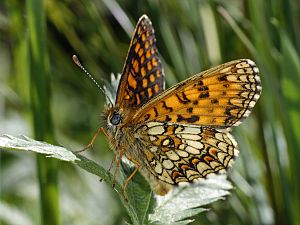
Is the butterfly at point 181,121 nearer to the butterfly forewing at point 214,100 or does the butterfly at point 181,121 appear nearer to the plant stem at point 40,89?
the butterfly forewing at point 214,100

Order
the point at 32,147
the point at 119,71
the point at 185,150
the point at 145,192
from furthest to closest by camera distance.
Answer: the point at 119,71 → the point at 185,150 → the point at 145,192 → the point at 32,147

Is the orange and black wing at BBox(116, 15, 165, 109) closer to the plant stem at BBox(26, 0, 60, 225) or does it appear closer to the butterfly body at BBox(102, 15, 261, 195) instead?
the butterfly body at BBox(102, 15, 261, 195)

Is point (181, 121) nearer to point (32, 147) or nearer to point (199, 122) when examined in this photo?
point (199, 122)

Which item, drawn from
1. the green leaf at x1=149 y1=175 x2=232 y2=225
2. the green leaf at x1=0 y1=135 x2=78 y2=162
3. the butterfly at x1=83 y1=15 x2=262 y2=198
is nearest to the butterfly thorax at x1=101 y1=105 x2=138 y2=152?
the butterfly at x1=83 y1=15 x2=262 y2=198

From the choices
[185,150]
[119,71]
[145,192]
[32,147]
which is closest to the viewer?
[32,147]

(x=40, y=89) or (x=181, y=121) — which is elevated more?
(x=40, y=89)

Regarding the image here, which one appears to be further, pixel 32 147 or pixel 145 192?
pixel 145 192

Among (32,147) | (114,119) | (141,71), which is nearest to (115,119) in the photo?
(114,119)

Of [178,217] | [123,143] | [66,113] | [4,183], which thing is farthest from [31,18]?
[66,113]
